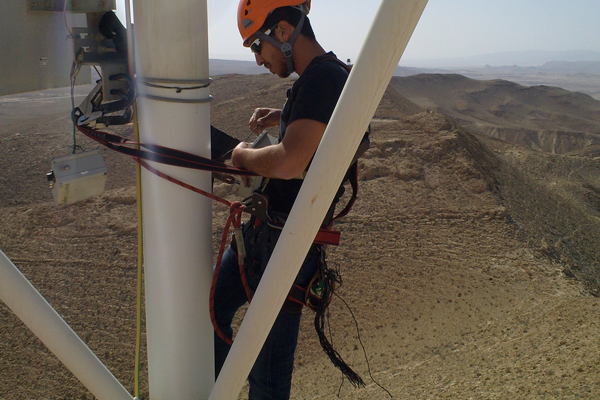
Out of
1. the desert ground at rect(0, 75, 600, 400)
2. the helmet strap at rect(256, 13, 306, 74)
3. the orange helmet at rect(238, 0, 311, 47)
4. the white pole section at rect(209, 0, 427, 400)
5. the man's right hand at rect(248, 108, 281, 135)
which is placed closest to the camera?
the white pole section at rect(209, 0, 427, 400)

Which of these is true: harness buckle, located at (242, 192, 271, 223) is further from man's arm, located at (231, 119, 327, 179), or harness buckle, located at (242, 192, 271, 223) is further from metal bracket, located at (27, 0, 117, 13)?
metal bracket, located at (27, 0, 117, 13)

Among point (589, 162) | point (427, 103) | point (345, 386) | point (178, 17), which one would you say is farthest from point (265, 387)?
point (427, 103)

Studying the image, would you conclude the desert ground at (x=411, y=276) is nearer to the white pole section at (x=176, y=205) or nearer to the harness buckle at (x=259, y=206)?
the white pole section at (x=176, y=205)

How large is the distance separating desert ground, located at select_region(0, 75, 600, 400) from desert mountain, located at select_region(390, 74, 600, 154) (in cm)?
1537

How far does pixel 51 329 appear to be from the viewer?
154 centimetres

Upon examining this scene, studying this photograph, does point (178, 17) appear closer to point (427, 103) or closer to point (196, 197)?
point (196, 197)

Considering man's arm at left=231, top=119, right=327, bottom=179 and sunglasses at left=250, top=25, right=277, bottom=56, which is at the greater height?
sunglasses at left=250, top=25, right=277, bottom=56

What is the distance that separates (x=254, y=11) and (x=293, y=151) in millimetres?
661

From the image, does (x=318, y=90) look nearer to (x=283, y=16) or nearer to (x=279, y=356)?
(x=283, y=16)

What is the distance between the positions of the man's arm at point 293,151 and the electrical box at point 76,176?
2.14 ft

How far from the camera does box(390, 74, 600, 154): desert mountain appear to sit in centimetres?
2475

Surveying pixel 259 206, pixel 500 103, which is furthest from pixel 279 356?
pixel 500 103

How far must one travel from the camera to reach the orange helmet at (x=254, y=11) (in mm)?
2014

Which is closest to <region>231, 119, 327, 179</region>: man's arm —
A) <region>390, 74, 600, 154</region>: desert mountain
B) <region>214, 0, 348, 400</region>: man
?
<region>214, 0, 348, 400</region>: man
